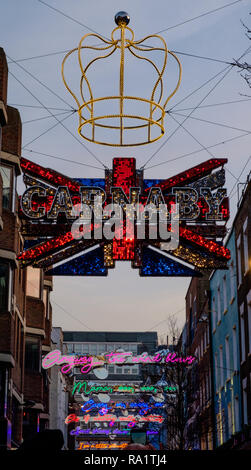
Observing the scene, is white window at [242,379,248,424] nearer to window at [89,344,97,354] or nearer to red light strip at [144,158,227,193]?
red light strip at [144,158,227,193]

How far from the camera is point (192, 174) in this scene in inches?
670

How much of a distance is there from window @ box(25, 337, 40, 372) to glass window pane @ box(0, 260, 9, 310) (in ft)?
29.3

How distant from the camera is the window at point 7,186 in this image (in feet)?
92.4

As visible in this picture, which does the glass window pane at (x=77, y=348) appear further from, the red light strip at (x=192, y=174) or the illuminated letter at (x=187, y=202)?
the illuminated letter at (x=187, y=202)

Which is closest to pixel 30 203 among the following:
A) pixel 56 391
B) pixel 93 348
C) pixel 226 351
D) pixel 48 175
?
pixel 48 175

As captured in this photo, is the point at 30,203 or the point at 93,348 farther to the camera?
the point at 93,348

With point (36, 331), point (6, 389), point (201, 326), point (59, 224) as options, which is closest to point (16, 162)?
point (6, 389)

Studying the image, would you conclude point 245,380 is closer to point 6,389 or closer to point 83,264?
point 6,389

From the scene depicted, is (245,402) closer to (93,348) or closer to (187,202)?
(187,202)

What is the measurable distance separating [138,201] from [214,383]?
1224 inches

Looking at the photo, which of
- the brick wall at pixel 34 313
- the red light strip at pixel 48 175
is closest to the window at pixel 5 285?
the brick wall at pixel 34 313

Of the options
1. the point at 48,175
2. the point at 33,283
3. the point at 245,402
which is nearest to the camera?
the point at 48,175

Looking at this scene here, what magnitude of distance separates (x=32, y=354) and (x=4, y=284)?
9.85 metres
